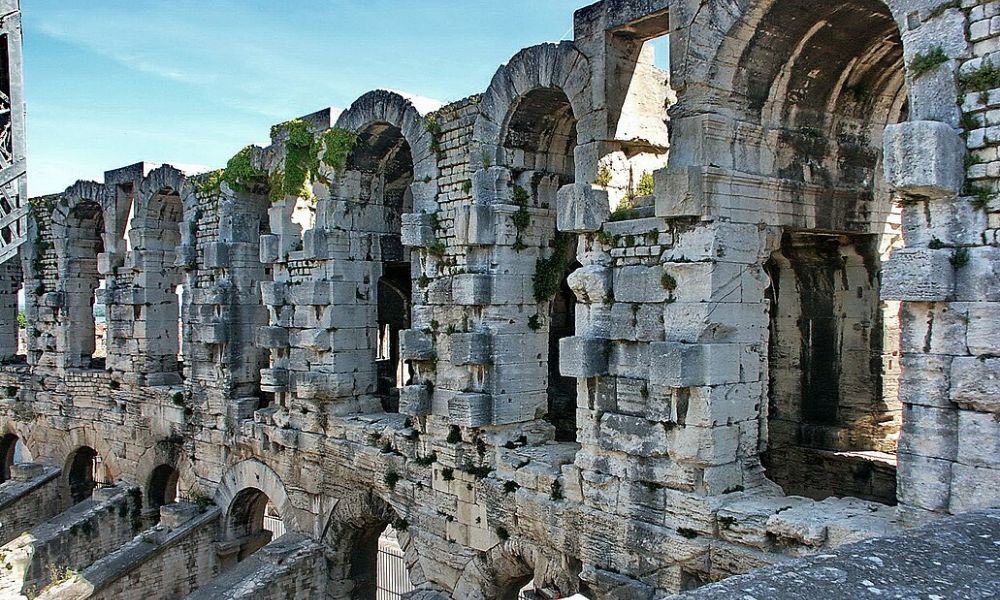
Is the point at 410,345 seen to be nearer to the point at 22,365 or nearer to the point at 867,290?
the point at 867,290

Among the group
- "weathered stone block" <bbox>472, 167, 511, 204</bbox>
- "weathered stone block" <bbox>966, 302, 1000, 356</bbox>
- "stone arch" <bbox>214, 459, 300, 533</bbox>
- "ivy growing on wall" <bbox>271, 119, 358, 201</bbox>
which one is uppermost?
"ivy growing on wall" <bbox>271, 119, 358, 201</bbox>

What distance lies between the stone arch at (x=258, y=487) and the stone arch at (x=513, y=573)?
10.4ft

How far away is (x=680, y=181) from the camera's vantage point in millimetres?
7215

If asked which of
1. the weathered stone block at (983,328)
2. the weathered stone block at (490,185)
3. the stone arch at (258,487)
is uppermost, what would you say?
the weathered stone block at (490,185)

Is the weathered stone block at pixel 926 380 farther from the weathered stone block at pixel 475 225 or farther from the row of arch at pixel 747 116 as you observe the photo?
the weathered stone block at pixel 475 225

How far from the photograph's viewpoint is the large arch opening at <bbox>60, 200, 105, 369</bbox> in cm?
1683

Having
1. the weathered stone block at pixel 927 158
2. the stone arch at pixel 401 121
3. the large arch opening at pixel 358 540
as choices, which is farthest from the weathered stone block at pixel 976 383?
the large arch opening at pixel 358 540

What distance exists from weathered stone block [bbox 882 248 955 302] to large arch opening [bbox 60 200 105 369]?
14952mm

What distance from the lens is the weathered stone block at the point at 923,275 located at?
563 cm

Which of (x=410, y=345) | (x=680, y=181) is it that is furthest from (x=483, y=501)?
(x=680, y=181)

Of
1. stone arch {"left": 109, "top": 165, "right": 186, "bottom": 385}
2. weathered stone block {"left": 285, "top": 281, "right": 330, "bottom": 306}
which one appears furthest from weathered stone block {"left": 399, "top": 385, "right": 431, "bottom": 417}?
stone arch {"left": 109, "top": 165, "right": 186, "bottom": 385}

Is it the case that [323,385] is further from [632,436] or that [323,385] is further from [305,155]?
[632,436]

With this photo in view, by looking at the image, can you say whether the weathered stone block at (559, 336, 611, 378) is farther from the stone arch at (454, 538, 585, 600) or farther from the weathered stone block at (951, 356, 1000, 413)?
the weathered stone block at (951, 356, 1000, 413)

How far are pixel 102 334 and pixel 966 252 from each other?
68.9ft
